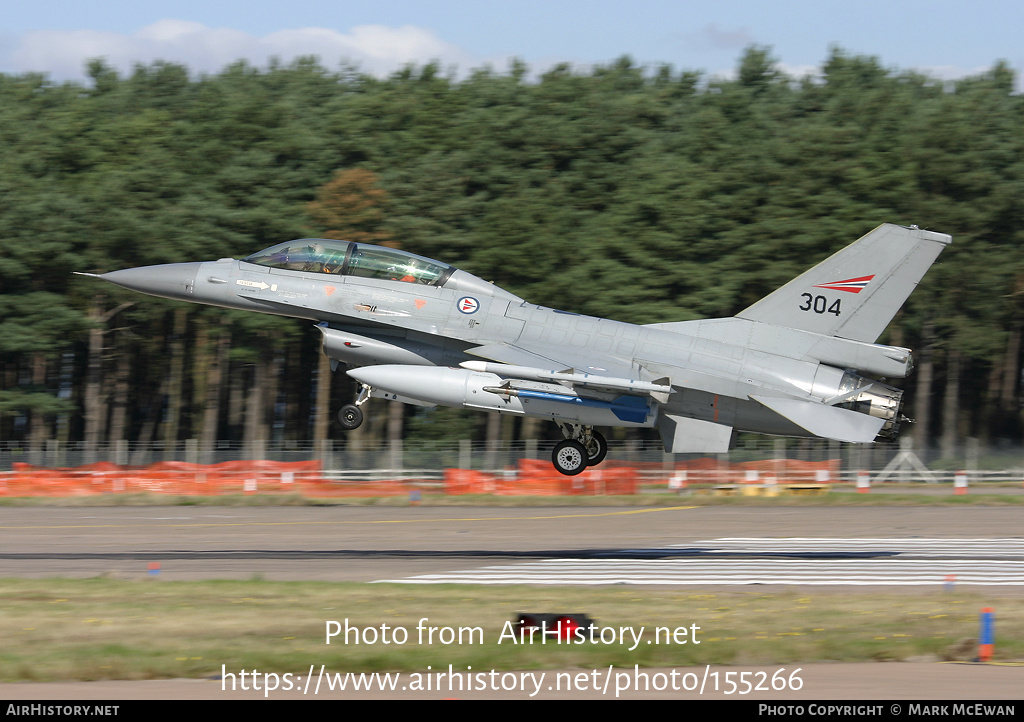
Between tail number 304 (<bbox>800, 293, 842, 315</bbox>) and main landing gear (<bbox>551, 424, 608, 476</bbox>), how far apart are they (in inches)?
174

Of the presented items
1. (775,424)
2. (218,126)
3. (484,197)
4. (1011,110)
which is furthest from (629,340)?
(1011,110)

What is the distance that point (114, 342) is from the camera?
59031mm

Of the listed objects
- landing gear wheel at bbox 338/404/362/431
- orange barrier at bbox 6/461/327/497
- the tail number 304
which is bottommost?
orange barrier at bbox 6/461/327/497

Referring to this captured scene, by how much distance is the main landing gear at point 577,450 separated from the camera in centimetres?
2008

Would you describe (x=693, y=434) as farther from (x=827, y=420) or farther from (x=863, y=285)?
(x=863, y=285)

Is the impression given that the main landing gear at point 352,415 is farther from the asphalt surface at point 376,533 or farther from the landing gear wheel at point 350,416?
the asphalt surface at point 376,533

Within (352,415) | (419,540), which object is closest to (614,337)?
(352,415)

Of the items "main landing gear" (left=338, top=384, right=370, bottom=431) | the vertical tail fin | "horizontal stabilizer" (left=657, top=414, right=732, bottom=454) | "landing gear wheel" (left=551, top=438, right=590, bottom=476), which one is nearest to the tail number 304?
the vertical tail fin

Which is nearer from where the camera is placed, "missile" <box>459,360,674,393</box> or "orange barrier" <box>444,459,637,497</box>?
"missile" <box>459,360,674,393</box>

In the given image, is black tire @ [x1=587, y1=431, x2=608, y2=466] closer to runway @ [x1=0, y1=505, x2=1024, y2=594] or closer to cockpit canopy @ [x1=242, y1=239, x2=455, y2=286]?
runway @ [x1=0, y1=505, x2=1024, y2=594]

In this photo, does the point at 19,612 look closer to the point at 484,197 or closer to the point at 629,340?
the point at 629,340

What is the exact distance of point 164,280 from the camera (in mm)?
20844

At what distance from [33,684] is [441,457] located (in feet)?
95.9

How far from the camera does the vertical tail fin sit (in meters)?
19.9
